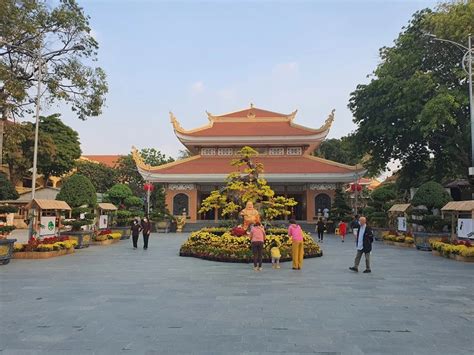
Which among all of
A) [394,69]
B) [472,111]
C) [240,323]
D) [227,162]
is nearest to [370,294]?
[240,323]

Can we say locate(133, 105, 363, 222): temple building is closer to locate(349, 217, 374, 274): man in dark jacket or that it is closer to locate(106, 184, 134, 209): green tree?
locate(106, 184, 134, 209): green tree

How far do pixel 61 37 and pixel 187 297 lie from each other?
1675 cm

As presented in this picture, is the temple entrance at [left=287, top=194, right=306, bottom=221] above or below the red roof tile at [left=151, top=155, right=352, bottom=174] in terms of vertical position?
below

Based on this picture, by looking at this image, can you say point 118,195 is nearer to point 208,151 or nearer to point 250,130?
point 208,151

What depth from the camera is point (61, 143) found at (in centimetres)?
3928

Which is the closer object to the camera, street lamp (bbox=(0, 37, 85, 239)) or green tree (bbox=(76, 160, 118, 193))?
street lamp (bbox=(0, 37, 85, 239))

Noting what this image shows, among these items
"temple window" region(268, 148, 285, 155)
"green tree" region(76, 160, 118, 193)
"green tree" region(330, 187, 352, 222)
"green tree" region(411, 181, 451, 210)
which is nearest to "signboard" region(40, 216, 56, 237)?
"green tree" region(411, 181, 451, 210)

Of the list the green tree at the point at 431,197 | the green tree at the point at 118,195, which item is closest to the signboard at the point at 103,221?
the green tree at the point at 118,195

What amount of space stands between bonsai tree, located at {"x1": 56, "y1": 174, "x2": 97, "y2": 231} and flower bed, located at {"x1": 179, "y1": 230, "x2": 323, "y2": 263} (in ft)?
18.8

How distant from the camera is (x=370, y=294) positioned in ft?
27.3

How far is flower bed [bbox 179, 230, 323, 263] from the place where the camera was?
13719 millimetres

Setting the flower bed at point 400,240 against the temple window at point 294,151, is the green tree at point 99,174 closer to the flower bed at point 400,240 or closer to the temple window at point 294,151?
the temple window at point 294,151

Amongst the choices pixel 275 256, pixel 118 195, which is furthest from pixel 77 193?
pixel 275 256

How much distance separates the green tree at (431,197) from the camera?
1838cm
